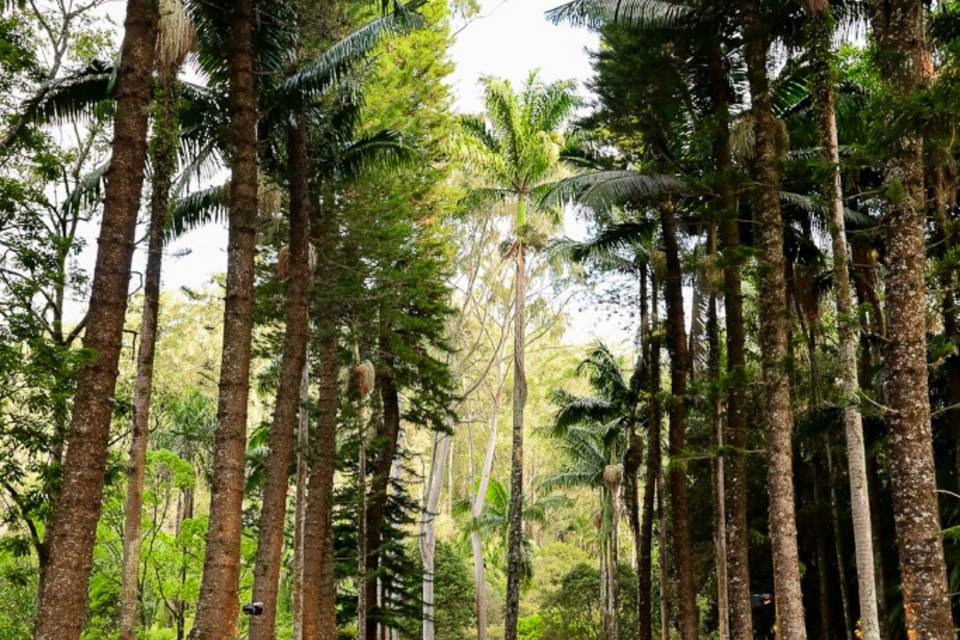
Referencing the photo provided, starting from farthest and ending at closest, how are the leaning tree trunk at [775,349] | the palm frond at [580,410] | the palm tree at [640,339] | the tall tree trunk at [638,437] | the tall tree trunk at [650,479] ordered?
the palm frond at [580,410]
the tall tree trunk at [638,437]
the tall tree trunk at [650,479]
the palm tree at [640,339]
the leaning tree trunk at [775,349]

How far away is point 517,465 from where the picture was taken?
2131 cm

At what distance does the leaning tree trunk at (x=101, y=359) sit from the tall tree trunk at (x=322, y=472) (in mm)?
6316

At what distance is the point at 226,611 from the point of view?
8555mm

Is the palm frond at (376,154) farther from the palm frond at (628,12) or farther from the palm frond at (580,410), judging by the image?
the palm frond at (580,410)

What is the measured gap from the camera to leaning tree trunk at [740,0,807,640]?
9531 mm

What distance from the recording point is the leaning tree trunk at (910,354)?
289 inches

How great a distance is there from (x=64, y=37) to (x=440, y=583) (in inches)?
809

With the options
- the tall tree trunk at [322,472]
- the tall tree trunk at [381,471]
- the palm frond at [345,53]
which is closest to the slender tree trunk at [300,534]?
the tall tree trunk at [322,472]

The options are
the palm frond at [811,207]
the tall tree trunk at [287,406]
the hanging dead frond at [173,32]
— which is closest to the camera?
the hanging dead frond at [173,32]

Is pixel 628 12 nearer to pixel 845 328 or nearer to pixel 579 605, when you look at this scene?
pixel 845 328

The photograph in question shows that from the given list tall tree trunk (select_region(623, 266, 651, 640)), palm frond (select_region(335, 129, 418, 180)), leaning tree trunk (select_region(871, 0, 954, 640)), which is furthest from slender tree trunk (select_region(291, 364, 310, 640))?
leaning tree trunk (select_region(871, 0, 954, 640))

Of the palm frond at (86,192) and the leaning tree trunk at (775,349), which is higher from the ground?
the palm frond at (86,192)

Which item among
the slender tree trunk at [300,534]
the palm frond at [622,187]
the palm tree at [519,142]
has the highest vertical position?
the palm tree at [519,142]

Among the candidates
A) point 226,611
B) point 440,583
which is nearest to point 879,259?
point 226,611
